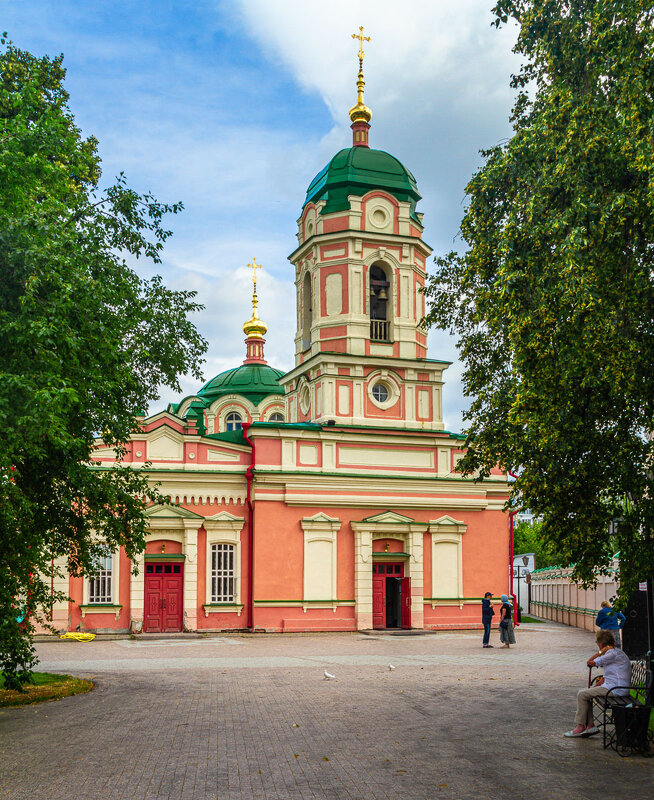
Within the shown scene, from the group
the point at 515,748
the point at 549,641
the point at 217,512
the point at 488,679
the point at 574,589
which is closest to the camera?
the point at 515,748

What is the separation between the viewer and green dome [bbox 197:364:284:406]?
4700cm

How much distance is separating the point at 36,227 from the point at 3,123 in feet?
5.81

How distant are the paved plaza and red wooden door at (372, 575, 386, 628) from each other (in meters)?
12.1

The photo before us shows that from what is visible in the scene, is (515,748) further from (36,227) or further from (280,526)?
(280,526)

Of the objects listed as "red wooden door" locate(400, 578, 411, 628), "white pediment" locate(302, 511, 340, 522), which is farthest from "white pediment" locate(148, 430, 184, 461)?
"red wooden door" locate(400, 578, 411, 628)

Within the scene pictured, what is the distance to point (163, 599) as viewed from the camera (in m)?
30.7

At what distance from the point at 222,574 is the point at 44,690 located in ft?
54.0

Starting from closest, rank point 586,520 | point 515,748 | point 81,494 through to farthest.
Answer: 1. point 515,748
2. point 586,520
3. point 81,494

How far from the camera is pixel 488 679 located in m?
17.7

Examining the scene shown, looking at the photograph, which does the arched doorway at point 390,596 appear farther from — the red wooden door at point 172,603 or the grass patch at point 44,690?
the grass patch at point 44,690

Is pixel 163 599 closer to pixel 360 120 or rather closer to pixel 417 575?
pixel 417 575

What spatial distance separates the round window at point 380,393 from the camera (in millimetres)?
34219

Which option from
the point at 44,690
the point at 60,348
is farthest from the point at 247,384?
the point at 60,348

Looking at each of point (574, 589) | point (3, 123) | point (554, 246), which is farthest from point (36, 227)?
point (574, 589)
